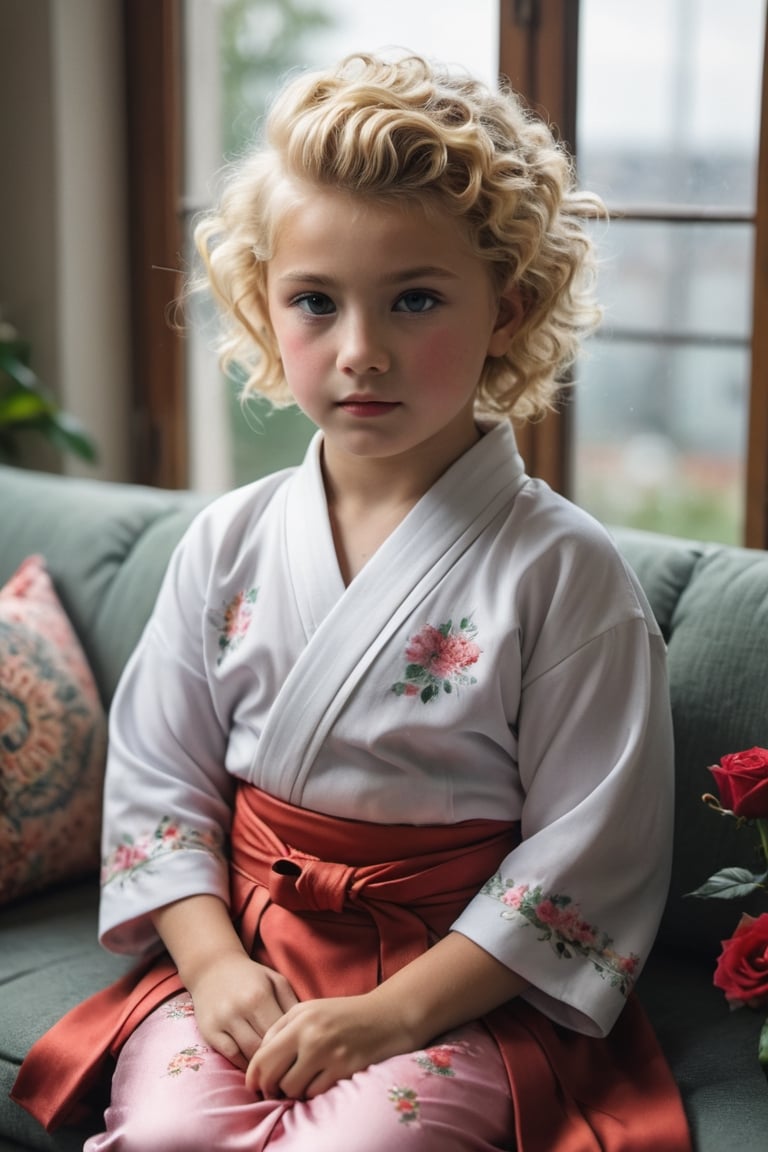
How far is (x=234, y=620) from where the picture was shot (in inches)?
56.1

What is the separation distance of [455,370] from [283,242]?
0.65 ft

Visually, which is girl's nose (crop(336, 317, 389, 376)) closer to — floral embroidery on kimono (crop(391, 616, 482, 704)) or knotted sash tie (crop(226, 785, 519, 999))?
floral embroidery on kimono (crop(391, 616, 482, 704))

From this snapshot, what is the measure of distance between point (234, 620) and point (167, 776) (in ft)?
0.57

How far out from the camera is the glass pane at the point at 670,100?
186 centimetres

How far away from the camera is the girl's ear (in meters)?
1.35

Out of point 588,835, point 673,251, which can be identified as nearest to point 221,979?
point 588,835

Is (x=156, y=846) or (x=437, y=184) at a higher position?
(x=437, y=184)

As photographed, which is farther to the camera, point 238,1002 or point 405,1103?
point 238,1002

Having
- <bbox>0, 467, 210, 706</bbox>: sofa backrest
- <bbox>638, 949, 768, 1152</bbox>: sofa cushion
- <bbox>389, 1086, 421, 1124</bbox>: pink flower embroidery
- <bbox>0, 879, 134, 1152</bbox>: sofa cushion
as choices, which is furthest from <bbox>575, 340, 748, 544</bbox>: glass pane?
<bbox>389, 1086, 421, 1124</bbox>: pink flower embroidery

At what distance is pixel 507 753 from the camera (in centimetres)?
130

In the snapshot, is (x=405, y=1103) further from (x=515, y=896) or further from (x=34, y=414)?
(x=34, y=414)

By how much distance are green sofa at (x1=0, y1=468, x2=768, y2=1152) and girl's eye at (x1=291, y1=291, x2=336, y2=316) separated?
48cm

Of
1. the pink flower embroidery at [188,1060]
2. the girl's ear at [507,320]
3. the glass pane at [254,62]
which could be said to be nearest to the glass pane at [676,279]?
the glass pane at [254,62]

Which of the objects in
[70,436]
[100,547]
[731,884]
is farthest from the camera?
[70,436]
